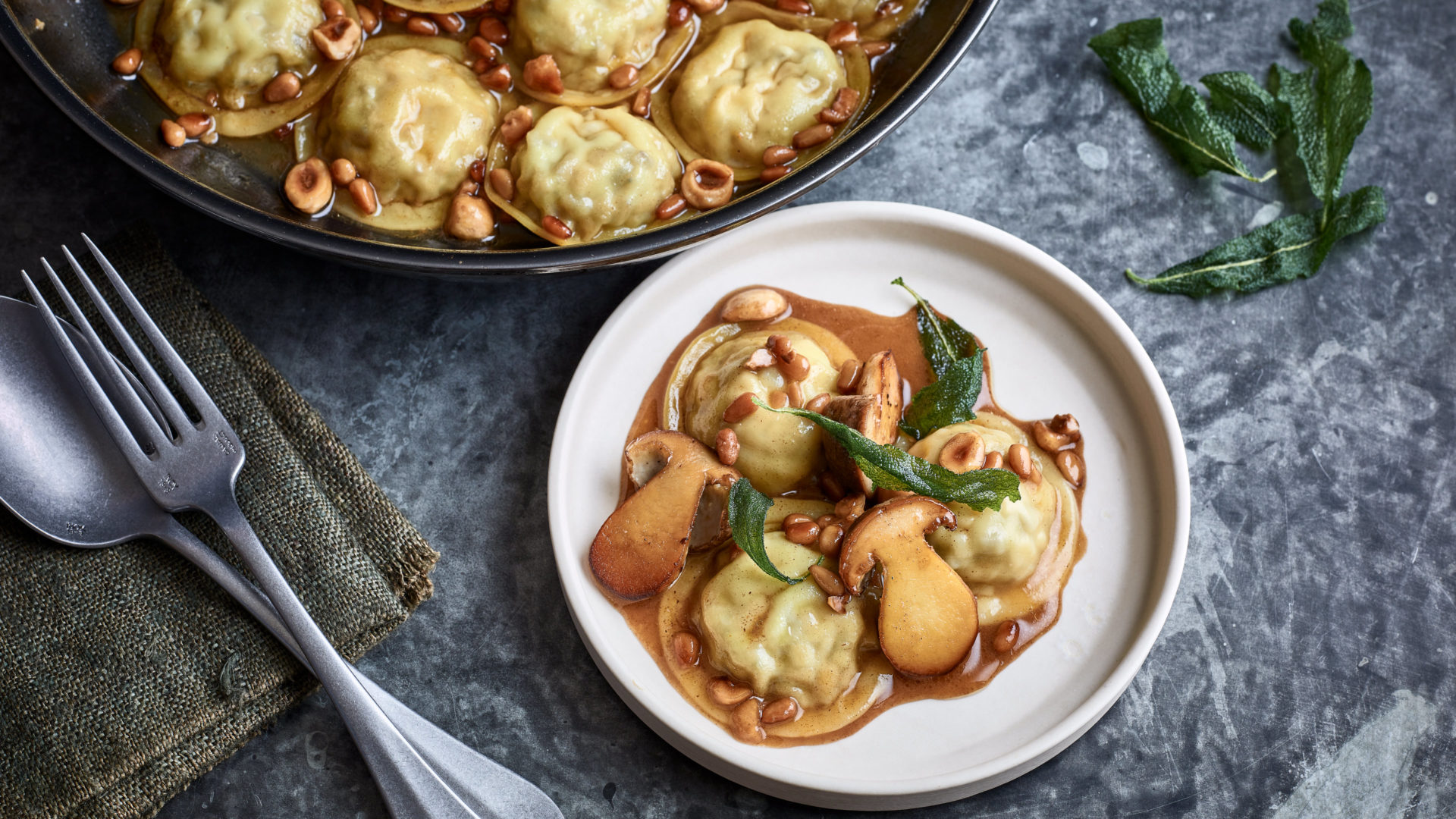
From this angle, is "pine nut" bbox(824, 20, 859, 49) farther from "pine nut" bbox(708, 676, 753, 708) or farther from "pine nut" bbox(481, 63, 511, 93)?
"pine nut" bbox(708, 676, 753, 708)

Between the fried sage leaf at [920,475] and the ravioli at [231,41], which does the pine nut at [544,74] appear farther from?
the fried sage leaf at [920,475]

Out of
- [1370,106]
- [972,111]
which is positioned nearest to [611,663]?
[972,111]

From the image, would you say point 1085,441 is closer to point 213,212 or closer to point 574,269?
point 574,269

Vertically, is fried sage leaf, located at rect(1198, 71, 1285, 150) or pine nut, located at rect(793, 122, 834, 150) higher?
pine nut, located at rect(793, 122, 834, 150)

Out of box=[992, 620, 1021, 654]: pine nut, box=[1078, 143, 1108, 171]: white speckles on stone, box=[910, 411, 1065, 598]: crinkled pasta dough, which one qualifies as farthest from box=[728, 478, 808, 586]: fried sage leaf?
box=[1078, 143, 1108, 171]: white speckles on stone

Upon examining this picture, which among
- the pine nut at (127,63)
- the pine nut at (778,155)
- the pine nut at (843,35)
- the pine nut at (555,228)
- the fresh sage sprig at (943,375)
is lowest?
the fresh sage sprig at (943,375)

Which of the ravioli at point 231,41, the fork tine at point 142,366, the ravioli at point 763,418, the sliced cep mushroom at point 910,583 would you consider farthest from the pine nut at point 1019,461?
the ravioli at point 231,41

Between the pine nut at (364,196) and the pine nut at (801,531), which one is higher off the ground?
the pine nut at (364,196)
